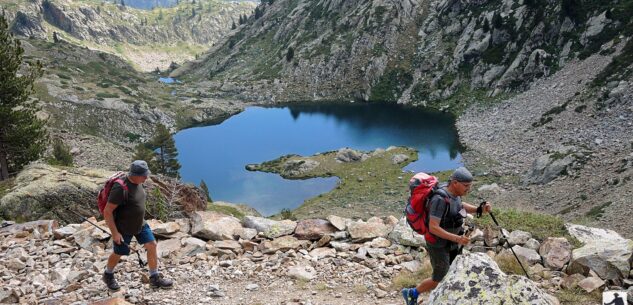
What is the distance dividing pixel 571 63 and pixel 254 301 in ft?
287

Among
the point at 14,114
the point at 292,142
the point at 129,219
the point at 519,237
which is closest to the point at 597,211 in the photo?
the point at 519,237

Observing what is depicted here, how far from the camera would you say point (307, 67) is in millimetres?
147125

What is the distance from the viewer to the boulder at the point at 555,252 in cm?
1124

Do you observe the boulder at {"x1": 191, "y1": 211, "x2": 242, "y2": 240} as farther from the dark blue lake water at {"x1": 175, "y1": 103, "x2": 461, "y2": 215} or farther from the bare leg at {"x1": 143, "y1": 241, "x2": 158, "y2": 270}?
the dark blue lake water at {"x1": 175, "y1": 103, "x2": 461, "y2": 215}

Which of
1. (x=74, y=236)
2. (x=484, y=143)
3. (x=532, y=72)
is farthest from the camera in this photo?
(x=532, y=72)

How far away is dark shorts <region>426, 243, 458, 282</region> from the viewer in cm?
838

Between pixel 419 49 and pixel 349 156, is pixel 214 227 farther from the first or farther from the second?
pixel 419 49

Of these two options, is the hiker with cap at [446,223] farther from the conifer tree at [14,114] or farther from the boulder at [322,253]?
the conifer tree at [14,114]

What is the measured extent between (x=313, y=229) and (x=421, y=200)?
684 centimetres

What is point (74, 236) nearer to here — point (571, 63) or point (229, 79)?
point (571, 63)

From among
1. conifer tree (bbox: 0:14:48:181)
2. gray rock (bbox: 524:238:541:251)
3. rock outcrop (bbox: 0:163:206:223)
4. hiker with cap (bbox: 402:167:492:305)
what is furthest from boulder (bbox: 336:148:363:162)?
hiker with cap (bbox: 402:167:492:305)

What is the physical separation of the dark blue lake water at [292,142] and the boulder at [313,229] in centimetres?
4780

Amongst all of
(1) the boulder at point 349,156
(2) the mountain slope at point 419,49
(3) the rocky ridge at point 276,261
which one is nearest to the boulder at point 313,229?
(3) the rocky ridge at point 276,261

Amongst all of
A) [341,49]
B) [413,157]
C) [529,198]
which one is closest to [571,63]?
[413,157]
